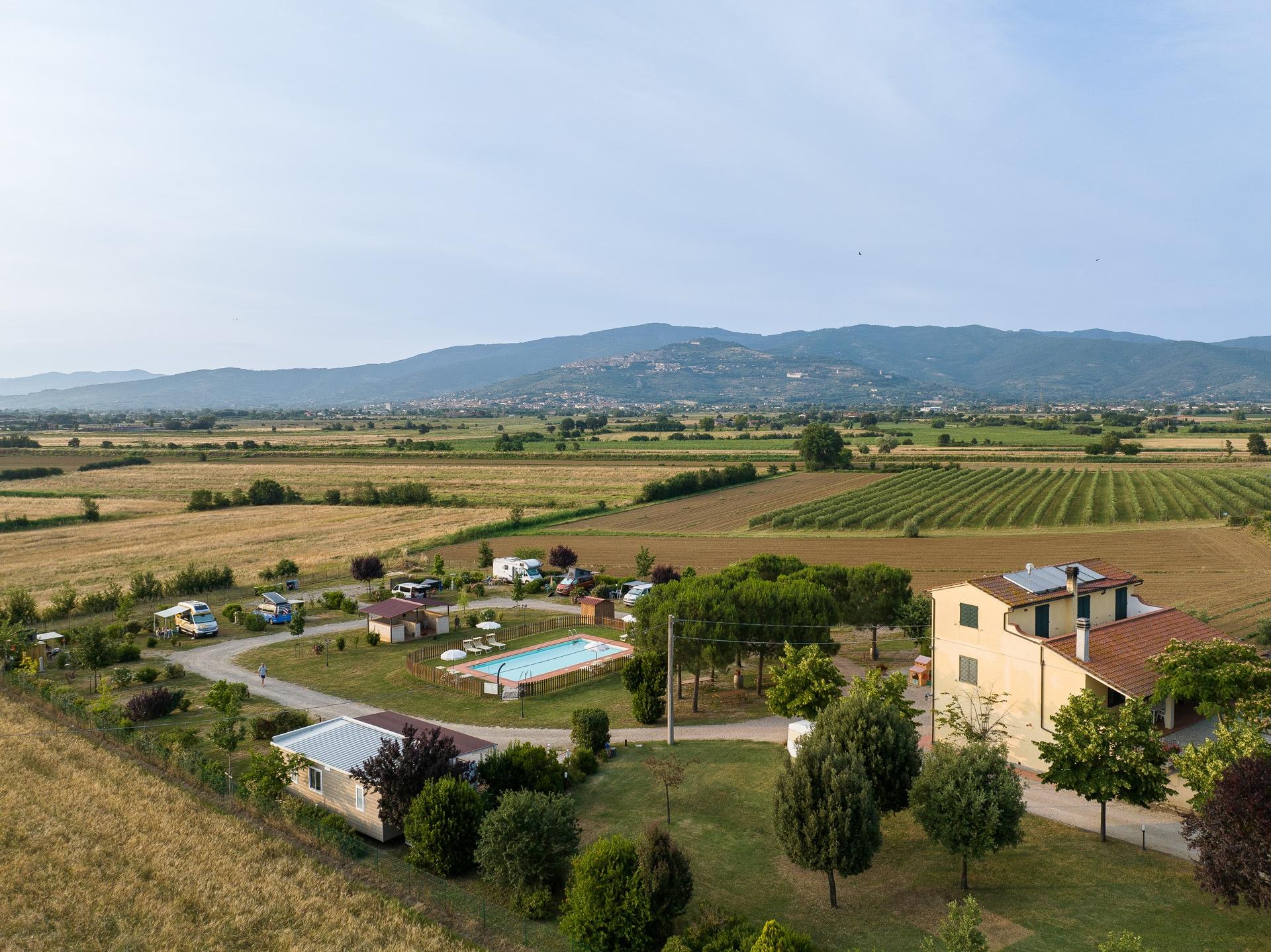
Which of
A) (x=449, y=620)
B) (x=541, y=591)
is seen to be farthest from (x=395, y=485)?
(x=449, y=620)

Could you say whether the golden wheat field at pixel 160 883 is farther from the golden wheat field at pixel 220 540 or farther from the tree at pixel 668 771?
the golden wheat field at pixel 220 540

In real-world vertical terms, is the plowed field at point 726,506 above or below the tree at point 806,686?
below

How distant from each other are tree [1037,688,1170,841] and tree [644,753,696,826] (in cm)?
982

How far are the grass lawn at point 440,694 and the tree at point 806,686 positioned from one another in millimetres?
3905

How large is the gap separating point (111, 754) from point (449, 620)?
65.8 ft

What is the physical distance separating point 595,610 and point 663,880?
2978cm

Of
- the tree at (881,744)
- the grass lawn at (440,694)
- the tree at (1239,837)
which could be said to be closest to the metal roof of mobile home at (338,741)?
the grass lawn at (440,694)

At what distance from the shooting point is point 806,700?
2812 cm

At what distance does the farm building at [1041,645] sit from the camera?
24.7 m

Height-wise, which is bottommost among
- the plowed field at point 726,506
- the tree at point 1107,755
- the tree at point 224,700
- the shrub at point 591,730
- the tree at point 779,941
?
the plowed field at point 726,506

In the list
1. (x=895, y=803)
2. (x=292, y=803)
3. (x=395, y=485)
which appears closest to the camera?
(x=895, y=803)

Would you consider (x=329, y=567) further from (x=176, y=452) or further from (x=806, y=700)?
(x=176, y=452)

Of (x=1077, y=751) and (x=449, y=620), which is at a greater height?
(x=1077, y=751)

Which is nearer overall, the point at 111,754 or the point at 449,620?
the point at 111,754
